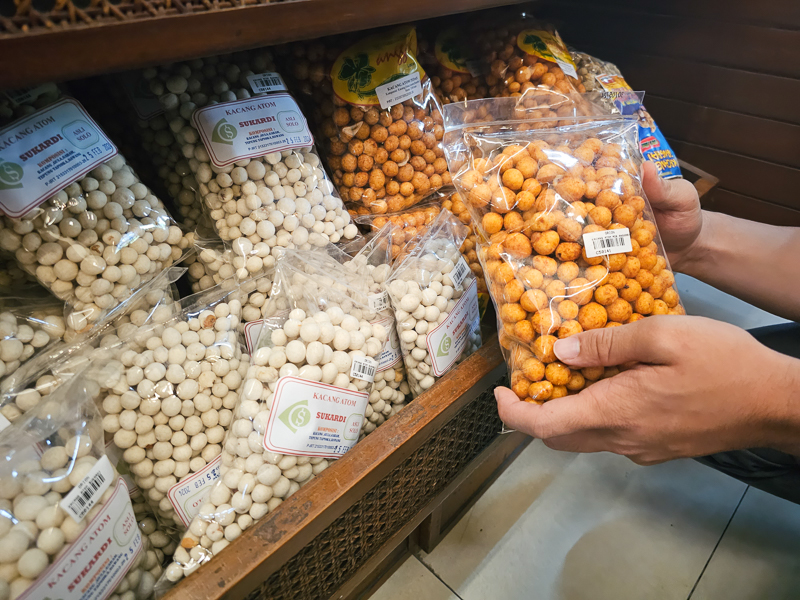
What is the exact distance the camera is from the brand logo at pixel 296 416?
656mm

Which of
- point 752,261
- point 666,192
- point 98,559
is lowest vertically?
point 752,261

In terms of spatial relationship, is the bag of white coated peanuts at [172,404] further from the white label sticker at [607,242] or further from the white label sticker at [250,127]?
the white label sticker at [607,242]

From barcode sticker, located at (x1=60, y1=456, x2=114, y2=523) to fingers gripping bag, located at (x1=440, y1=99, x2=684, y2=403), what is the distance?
574 mm

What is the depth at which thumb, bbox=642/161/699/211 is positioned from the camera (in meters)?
0.86

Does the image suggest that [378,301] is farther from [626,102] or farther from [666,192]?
[626,102]

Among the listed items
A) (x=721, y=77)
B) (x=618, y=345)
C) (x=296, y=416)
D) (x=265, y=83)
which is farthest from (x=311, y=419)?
(x=721, y=77)

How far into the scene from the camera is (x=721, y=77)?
56.5 inches

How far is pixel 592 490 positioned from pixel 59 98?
4.58 ft

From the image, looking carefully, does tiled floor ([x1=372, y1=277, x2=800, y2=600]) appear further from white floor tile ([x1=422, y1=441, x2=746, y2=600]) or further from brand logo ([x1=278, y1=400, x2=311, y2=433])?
brand logo ([x1=278, y1=400, x2=311, y2=433])

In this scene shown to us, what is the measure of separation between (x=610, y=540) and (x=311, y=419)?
0.89 m

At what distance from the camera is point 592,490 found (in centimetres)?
121

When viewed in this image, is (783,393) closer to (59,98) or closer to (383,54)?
(383,54)

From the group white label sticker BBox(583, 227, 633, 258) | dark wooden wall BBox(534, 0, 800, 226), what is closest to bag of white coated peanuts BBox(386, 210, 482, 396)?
white label sticker BBox(583, 227, 633, 258)

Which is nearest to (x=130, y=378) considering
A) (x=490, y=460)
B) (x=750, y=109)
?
(x=490, y=460)
